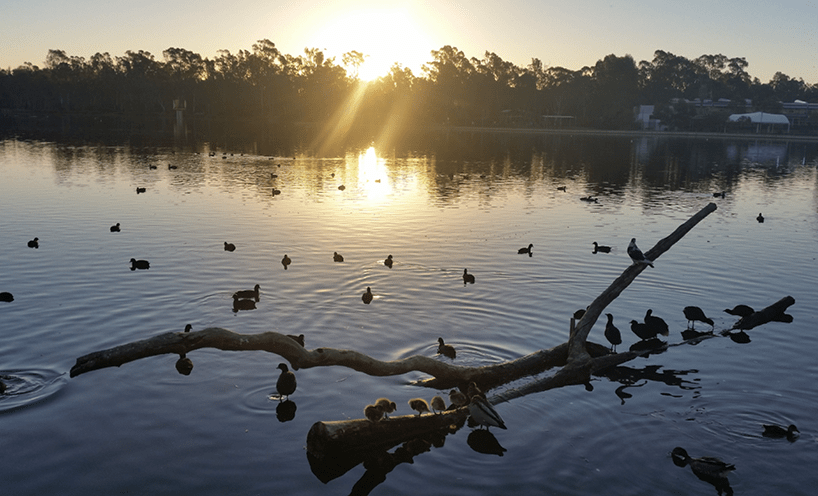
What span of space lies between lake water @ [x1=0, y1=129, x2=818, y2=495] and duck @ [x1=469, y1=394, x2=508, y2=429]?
2.18ft

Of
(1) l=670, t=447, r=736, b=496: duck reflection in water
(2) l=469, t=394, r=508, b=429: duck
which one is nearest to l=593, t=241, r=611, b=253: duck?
(1) l=670, t=447, r=736, b=496: duck reflection in water

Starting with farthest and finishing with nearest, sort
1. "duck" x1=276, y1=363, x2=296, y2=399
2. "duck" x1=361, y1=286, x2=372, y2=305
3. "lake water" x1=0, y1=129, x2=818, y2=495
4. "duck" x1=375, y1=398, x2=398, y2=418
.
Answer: "duck" x1=361, y1=286, x2=372, y2=305 → "duck" x1=276, y1=363, x2=296, y2=399 → "duck" x1=375, y1=398, x2=398, y2=418 → "lake water" x1=0, y1=129, x2=818, y2=495

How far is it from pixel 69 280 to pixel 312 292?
27.2ft

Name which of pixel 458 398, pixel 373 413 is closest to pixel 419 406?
pixel 373 413

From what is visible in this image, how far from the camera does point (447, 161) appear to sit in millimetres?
79000

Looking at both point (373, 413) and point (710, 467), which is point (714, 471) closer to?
point (710, 467)

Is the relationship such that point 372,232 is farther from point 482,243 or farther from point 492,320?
point 492,320

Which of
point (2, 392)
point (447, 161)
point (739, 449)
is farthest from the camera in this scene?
point (447, 161)

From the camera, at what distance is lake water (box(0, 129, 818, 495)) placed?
10672mm

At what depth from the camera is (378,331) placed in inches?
673

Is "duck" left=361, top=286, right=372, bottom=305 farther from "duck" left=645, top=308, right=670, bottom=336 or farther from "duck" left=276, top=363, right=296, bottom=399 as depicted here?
"duck" left=645, top=308, right=670, bottom=336

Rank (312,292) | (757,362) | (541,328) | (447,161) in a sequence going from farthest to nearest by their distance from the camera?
(447,161) < (312,292) < (541,328) < (757,362)

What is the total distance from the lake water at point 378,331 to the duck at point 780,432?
0.31 m

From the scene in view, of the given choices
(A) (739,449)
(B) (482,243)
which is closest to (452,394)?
(A) (739,449)
